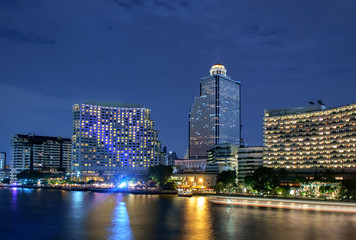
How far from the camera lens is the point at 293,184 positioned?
17150 centimetres

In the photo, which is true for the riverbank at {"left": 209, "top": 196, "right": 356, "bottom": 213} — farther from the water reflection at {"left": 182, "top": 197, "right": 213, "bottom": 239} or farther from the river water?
the water reflection at {"left": 182, "top": 197, "right": 213, "bottom": 239}

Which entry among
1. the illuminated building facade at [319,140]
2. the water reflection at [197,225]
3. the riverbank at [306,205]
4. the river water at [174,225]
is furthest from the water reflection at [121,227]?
the illuminated building facade at [319,140]

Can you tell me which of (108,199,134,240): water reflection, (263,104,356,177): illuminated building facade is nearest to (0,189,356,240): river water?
(108,199,134,240): water reflection

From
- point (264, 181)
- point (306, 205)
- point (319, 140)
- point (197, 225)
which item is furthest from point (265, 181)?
point (197, 225)

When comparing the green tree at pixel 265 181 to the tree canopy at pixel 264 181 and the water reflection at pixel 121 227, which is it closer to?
the tree canopy at pixel 264 181

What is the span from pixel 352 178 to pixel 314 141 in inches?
1193

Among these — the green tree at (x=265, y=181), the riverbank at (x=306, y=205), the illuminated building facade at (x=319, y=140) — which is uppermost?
the illuminated building facade at (x=319, y=140)

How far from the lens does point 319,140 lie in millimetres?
185250

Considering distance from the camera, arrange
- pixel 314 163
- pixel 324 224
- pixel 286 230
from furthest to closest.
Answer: pixel 314 163, pixel 324 224, pixel 286 230

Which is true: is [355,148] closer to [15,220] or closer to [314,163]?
[314,163]

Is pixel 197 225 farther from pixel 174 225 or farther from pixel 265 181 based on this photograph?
pixel 265 181

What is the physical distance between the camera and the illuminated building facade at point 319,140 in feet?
559

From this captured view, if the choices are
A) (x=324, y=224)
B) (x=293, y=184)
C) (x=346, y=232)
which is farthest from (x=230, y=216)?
(x=293, y=184)

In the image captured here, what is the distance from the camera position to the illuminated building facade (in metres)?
170
